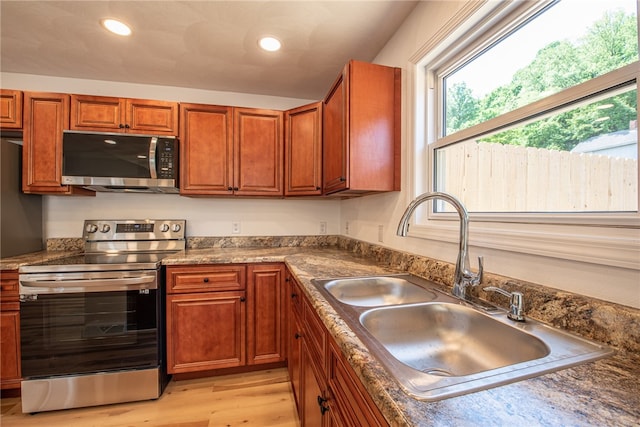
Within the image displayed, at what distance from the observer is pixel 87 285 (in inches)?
66.2

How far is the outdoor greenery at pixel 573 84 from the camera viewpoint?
2.47 feet

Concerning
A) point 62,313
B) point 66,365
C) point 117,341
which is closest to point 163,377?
point 117,341

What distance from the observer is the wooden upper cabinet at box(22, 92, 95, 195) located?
1.97 meters

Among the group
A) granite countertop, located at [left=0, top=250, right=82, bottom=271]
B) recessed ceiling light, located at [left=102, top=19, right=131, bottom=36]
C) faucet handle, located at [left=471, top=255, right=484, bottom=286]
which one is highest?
recessed ceiling light, located at [left=102, top=19, right=131, bottom=36]

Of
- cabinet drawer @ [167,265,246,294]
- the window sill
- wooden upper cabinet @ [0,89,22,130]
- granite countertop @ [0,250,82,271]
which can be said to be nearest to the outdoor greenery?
the window sill

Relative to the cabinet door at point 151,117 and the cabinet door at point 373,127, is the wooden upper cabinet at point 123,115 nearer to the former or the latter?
the cabinet door at point 151,117

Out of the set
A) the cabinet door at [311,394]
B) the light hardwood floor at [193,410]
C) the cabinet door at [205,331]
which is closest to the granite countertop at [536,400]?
the cabinet door at [311,394]

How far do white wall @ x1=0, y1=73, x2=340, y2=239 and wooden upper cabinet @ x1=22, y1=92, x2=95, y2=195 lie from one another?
12.9 inches

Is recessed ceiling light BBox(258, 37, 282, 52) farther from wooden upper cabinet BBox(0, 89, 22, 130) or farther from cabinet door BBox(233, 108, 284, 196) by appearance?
wooden upper cabinet BBox(0, 89, 22, 130)

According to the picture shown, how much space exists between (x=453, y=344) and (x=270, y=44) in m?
2.06

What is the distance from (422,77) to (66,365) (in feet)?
9.29

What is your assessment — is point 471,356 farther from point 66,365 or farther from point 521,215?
point 66,365

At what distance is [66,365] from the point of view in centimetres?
169

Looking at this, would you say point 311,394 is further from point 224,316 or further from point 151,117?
point 151,117
